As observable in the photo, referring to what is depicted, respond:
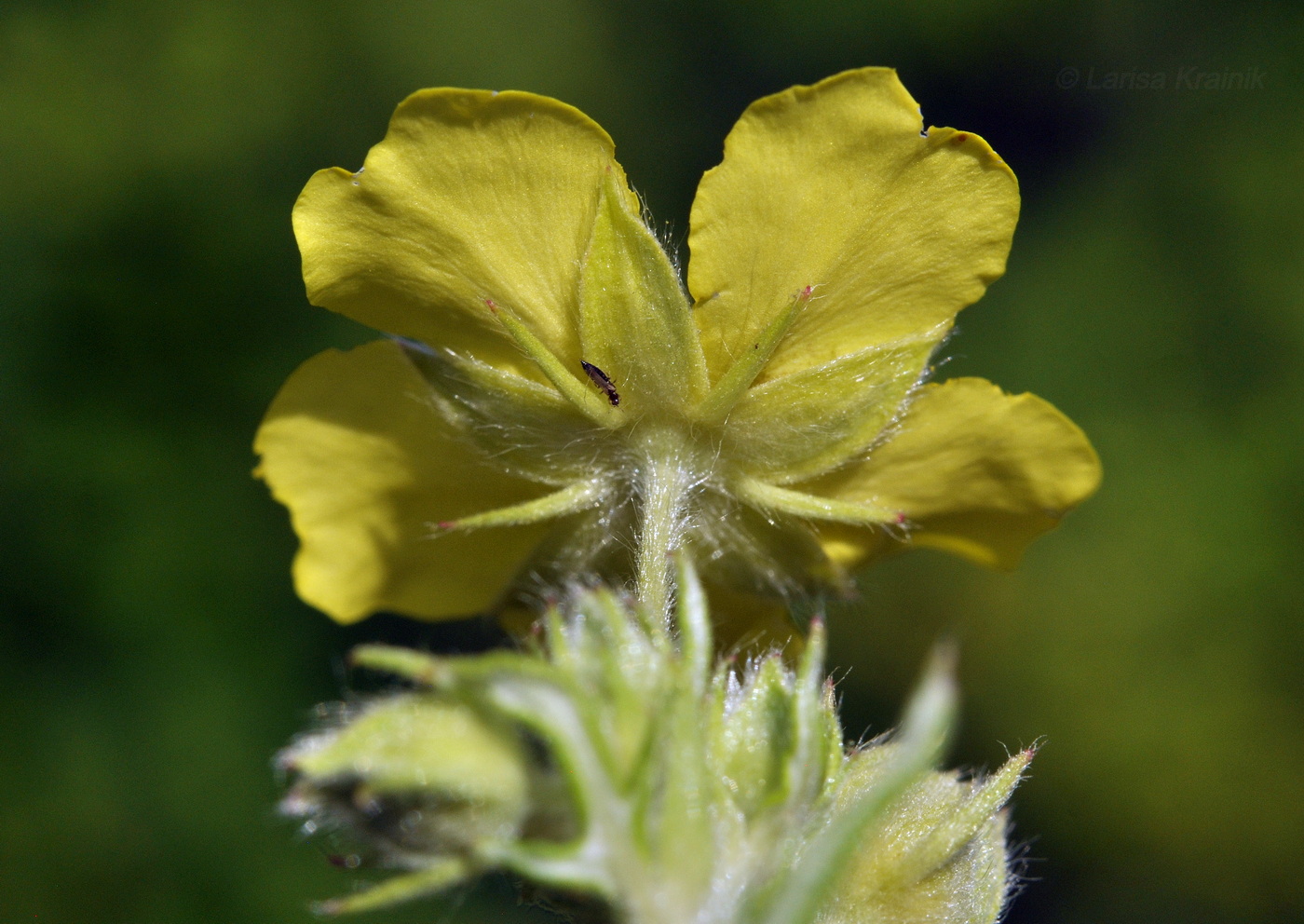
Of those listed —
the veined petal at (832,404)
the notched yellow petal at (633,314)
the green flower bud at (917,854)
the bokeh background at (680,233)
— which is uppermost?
the notched yellow petal at (633,314)

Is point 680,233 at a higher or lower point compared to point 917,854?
lower

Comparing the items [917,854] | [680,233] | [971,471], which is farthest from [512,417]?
[680,233]

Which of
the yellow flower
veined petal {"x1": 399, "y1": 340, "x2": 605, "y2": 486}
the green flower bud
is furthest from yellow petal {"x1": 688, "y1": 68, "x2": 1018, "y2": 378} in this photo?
the green flower bud

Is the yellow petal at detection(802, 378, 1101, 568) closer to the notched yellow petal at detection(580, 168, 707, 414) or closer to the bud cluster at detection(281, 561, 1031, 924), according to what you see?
the notched yellow petal at detection(580, 168, 707, 414)

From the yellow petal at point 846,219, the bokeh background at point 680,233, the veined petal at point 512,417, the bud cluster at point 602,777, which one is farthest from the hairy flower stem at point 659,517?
the bokeh background at point 680,233

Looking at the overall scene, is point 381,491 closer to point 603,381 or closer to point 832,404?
point 603,381

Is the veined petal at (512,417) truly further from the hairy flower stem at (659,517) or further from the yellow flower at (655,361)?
the hairy flower stem at (659,517)
